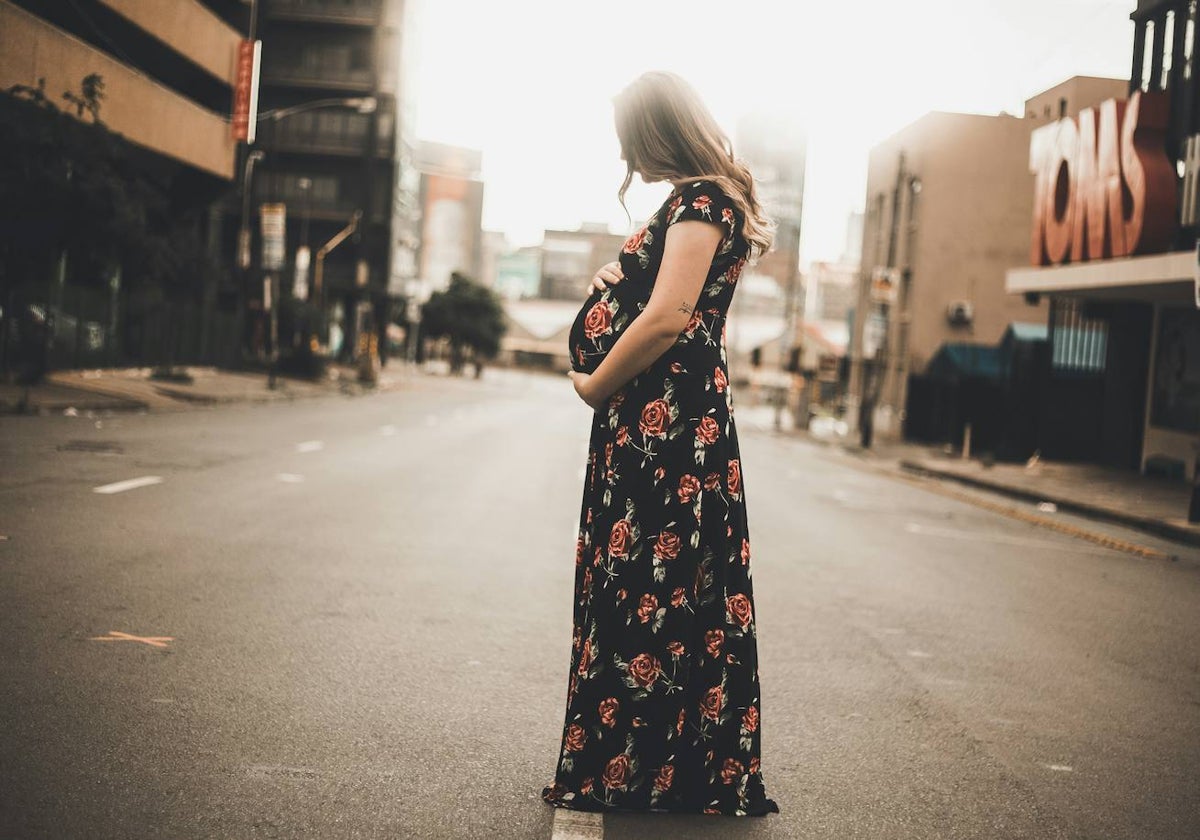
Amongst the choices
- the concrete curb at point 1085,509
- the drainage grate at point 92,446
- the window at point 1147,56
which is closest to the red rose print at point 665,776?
the drainage grate at point 92,446

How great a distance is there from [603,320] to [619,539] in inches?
24.6

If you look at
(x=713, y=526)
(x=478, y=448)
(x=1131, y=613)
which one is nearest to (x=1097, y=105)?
(x=478, y=448)

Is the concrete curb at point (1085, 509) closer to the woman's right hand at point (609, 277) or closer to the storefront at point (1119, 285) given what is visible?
the storefront at point (1119, 285)

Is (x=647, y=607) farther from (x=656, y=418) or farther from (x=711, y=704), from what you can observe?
(x=656, y=418)

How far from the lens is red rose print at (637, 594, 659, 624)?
3408 millimetres

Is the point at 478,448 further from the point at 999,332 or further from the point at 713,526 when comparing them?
the point at 999,332

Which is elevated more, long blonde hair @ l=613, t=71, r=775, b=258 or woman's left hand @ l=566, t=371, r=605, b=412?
long blonde hair @ l=613, t=71, r=775, b=258

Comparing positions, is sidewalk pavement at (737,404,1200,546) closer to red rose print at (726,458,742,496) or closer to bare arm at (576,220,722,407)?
red rose print at (726,458,742,496)

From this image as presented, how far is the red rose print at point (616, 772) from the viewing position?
3.38m

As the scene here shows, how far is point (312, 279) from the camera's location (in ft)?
240

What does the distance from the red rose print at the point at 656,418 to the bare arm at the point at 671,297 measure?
12 centimetres

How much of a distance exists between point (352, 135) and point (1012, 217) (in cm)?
4522

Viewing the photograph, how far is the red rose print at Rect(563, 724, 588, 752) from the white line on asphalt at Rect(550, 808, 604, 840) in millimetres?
192

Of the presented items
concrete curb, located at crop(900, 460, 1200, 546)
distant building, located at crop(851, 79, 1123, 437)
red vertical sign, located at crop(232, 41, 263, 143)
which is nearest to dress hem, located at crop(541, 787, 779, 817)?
concrete curb, located at crop(900, 460, 1200, 546)
